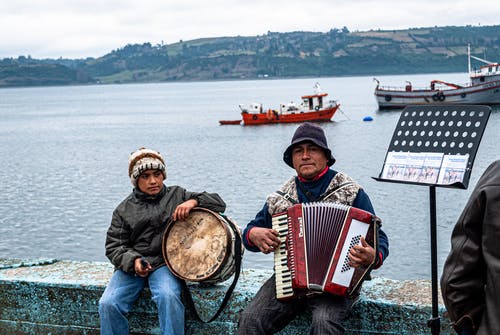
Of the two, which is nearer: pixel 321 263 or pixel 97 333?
pixel 321 263

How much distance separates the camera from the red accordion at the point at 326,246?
3824 mm

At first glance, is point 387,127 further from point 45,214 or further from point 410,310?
point 410,310

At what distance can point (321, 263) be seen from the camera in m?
3.85

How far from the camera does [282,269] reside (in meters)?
3.98

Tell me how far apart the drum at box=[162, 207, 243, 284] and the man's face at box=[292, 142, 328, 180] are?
0.56m

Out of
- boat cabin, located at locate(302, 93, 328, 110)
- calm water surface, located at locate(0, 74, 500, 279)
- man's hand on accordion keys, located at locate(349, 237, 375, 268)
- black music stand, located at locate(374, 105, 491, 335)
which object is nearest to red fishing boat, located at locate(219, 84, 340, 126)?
boat cabin, located at locate(302, 93, 328, 110)

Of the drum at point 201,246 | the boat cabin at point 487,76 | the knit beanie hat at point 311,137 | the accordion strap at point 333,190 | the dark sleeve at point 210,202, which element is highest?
the knit beanie hat at point 311,137

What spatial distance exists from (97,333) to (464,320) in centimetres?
271

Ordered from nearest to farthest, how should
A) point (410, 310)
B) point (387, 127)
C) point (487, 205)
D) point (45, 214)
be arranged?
point (487, 205) → point (410, 310) → point (45, 214) → point (387, 127)

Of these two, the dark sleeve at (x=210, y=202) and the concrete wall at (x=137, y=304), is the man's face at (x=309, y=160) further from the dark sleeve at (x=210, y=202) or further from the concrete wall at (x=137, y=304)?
the concrete wall at (x=137, y=304)

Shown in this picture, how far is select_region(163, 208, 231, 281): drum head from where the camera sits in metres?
4.45

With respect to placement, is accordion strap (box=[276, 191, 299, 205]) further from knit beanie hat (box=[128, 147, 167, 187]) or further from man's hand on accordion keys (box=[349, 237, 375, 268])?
knit beanie hat (box=[128, 147, 167, 187])

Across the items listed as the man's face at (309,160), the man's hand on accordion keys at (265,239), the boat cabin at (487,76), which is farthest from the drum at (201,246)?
the boat cabin at (487,76)

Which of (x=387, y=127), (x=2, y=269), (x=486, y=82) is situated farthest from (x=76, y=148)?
(x=2, y=269)
